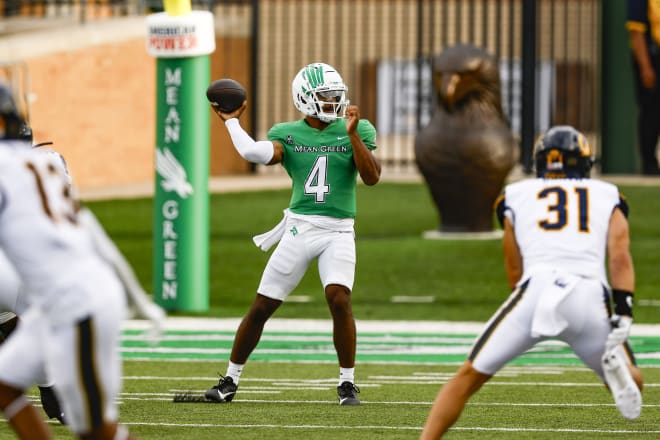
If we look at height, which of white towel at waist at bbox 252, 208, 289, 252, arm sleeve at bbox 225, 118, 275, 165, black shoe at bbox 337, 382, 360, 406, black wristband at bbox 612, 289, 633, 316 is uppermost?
arm sleeve at bbox 225, 118, 275, 165

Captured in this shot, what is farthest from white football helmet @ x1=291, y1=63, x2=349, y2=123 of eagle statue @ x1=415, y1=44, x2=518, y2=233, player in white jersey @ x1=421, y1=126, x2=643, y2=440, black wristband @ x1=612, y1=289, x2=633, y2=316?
eagle statue @ x1=415, y1=44, x2=518, y2=233

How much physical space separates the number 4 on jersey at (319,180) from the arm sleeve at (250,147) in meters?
0.25

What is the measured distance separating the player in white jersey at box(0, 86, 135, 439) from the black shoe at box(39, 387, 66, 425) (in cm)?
254

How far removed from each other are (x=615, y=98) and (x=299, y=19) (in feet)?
16.4

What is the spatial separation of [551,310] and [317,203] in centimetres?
269

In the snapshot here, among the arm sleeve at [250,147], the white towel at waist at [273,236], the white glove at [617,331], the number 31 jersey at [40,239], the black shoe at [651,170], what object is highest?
the number 31 jersey at [40,239]

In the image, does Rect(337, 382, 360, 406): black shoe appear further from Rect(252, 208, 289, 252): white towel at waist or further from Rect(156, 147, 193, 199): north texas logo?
Rect(156, 147, 193, 199): north texas logo

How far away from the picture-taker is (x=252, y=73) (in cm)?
2438

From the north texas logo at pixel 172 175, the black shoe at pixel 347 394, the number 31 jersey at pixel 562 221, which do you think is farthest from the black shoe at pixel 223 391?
the north texas logo at pixel 172 175

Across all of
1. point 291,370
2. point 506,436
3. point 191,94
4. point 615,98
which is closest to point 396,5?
point 615,98

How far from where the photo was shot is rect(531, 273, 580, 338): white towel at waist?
6828 mm

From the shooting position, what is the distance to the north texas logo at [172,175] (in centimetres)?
1431

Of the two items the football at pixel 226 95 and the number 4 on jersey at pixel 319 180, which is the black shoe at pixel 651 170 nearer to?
the number 4 on jersey at pixel 319 180

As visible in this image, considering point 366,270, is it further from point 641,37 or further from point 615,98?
point 615,98
